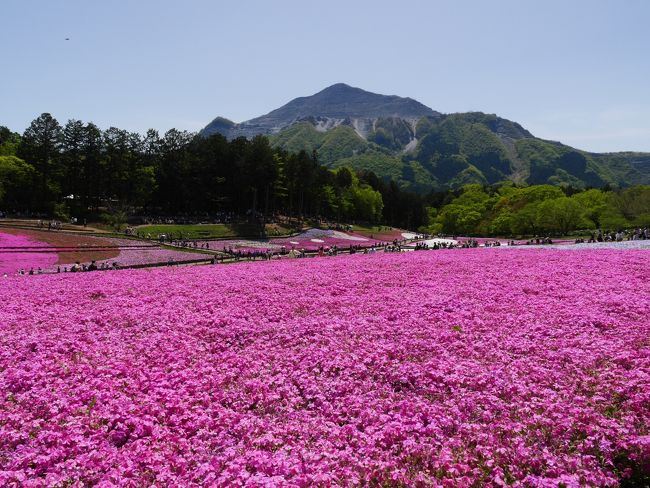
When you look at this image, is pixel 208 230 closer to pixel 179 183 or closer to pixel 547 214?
pixel 179 183

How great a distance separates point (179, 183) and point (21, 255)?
4620 cm

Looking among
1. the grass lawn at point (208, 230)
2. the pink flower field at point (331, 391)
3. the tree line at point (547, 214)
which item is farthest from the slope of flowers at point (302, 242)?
the tree line at point (547, 214)

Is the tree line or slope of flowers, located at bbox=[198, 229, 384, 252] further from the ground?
the tree line

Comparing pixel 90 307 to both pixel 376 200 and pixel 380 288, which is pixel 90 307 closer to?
pixel 380 288

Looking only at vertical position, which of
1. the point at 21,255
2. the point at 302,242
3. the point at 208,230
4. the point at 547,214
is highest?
the point at 547,214

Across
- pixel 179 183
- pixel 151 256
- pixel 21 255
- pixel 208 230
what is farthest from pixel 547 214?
A: pixel 21 255

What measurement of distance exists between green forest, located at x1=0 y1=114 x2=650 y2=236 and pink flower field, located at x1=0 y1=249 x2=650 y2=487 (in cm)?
6533

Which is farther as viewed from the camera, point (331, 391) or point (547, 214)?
point (547, 214)

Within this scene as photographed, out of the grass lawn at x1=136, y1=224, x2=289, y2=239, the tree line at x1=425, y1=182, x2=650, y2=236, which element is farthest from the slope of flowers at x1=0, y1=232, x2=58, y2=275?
the tree line at x1=425, y1=182, x2=650, y2=236

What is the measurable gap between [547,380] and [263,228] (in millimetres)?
67737

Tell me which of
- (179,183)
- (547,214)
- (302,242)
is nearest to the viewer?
(302,242)

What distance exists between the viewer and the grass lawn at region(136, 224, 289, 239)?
6356 centimetres

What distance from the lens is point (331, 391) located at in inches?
368

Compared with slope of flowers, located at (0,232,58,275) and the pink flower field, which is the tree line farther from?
slope of flowers, located at (0,232,58,275)
